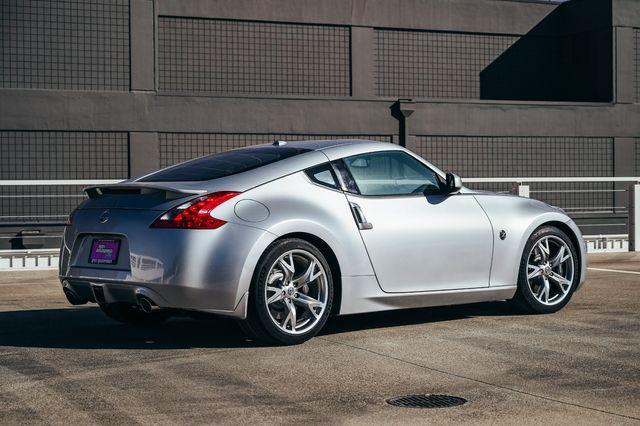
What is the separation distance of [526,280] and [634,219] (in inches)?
336

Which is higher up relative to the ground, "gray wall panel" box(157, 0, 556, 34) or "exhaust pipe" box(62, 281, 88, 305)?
"gray wall panel" box(157, 0, 556, 34)

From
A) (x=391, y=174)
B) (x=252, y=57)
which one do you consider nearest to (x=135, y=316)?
(x=391, y=174)

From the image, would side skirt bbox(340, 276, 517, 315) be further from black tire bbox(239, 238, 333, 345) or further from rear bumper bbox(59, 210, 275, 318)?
rear bumper bbox(59, 210, 275, 318)

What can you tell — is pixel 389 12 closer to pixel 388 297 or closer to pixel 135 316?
pixel 135 316

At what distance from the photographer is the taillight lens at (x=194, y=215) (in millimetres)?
7020

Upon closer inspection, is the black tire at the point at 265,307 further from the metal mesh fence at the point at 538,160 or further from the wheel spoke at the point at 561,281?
the metal mesh fence at the point at 538,160

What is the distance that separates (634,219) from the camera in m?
16.7

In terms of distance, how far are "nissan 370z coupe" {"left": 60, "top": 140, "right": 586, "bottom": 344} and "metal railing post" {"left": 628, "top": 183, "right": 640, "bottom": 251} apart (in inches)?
324

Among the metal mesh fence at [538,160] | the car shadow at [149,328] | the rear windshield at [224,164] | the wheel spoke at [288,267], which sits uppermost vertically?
the metal mesh fence at [538,160]

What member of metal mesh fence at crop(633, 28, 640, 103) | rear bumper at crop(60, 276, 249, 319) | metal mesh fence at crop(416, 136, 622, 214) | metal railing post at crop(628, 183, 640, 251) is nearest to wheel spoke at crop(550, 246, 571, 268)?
rear bumper at crop(60, 276, 249, 319)

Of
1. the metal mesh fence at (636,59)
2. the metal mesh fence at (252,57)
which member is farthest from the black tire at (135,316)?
the metal mesh fence at (636,59)

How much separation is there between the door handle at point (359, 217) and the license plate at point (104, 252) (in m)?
1.63

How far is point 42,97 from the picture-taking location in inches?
1142

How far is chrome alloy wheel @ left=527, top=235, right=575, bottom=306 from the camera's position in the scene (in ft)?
29.1
